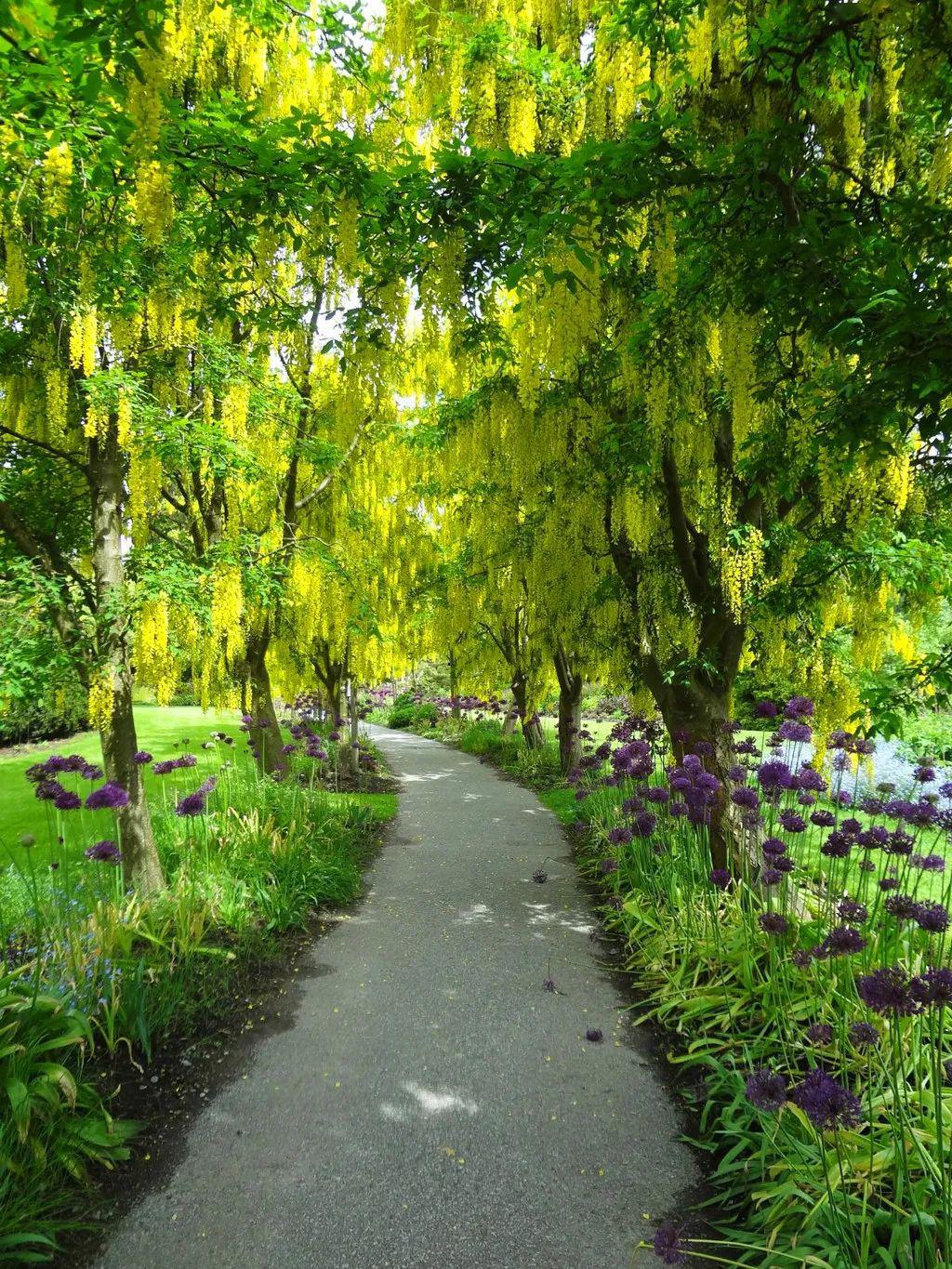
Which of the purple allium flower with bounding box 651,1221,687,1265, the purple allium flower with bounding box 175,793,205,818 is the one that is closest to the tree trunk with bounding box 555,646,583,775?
the purple allium flower with bounding box 175,793,205,818

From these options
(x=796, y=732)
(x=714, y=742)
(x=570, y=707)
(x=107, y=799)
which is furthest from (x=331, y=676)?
(x=796, y=732)

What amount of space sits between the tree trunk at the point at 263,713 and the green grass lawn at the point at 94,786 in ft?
1.23

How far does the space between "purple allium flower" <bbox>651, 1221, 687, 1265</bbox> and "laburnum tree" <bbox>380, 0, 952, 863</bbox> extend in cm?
274

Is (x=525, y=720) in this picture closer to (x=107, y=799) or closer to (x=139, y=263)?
(x=107, y=799)

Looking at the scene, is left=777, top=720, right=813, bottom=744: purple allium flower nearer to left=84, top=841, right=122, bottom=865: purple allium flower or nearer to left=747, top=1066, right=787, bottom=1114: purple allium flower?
left=747, top=1066, right=787, bottom=1114: purple allium flower

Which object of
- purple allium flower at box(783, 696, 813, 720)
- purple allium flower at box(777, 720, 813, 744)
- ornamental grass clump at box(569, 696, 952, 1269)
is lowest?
ornamental grass clump at box(569, 696, 952, 1269)

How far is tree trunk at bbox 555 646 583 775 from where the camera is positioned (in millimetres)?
10719

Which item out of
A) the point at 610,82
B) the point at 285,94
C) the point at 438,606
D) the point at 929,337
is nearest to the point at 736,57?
the point at 610,82

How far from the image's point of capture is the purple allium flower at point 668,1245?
207 cm

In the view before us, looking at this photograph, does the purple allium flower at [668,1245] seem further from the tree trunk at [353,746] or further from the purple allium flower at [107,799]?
the tree trunk at [353,746]

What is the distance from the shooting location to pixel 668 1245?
6.95 ft

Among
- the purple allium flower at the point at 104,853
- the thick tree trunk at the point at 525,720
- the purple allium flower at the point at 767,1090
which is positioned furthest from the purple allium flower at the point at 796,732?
the thick tree trunk at the point at 525,720

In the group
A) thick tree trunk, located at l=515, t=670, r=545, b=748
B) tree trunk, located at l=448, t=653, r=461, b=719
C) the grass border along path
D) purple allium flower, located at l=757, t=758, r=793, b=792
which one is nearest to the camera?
the grass border along path

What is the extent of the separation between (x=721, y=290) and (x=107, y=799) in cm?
442
